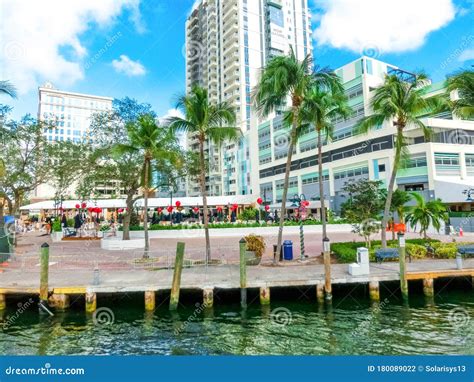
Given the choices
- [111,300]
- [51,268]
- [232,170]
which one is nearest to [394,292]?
[111,300]

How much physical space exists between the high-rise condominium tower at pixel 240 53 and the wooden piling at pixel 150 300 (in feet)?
203

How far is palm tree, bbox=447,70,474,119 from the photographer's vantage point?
16656 mm

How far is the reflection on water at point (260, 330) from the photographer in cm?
884

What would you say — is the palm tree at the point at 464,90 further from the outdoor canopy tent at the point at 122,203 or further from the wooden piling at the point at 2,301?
the outdoor canopy tent at the point at 122,203

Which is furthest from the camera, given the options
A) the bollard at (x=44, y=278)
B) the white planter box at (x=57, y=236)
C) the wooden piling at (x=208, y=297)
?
the white planter box at (x=57, y=236)

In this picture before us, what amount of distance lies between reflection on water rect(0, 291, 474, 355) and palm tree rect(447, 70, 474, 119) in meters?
10.1

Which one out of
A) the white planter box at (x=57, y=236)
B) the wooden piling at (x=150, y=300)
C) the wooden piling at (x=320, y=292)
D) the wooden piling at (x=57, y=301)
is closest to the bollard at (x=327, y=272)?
the wooden piling at (x=320, y=292)

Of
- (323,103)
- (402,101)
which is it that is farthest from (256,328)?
(402,101)

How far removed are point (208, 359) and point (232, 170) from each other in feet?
248

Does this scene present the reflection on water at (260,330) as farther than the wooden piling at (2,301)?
No

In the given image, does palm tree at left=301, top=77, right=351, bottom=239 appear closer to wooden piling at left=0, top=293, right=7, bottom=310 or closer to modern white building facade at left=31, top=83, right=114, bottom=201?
wooden piling at left=0, top=293, right=7, bottom=310

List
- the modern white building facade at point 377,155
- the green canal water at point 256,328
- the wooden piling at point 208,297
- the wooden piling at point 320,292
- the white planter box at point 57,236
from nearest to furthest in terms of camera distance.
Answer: the green canal water at point 256,328, the wooden piling at point 208,297, the wooden piling at point 320,292, the white planter box at point 57,236, the modern white building facade at point 377,155

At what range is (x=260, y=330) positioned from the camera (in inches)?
398

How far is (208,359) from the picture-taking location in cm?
770
